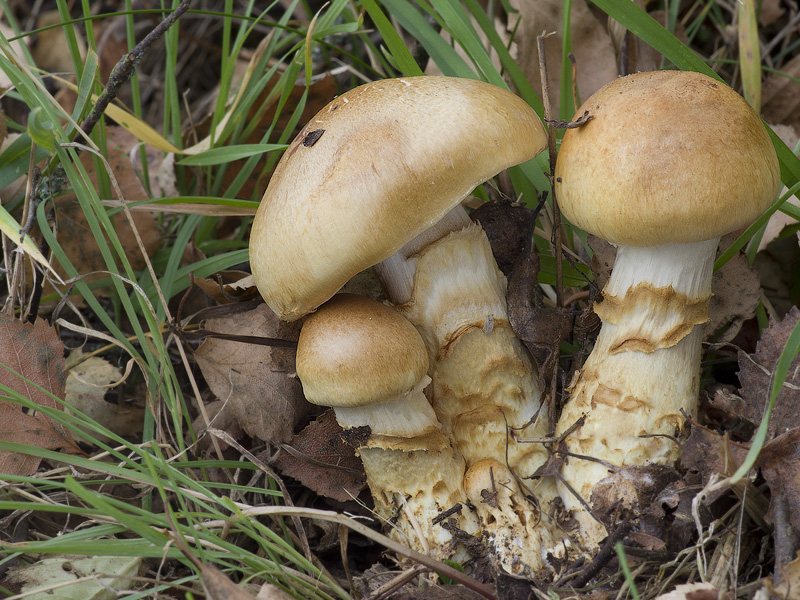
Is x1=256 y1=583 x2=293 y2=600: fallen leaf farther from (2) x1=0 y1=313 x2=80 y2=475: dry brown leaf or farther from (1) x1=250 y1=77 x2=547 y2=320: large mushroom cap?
(2) x1=0 y1=313 x2=80 y2=475: dry brown leaf

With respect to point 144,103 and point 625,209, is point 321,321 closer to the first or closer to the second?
point 625,209

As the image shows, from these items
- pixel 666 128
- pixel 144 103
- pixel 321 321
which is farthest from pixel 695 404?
pixel 144 103

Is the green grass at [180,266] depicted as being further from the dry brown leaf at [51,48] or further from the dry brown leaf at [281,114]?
the dry brown leaf at [51,48]

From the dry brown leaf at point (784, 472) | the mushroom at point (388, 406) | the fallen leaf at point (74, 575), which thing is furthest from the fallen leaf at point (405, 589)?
the dry brown leaf at point (784, 472)

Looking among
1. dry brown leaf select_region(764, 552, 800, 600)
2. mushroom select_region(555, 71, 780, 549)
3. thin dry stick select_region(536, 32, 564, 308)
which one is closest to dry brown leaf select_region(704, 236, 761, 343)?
mushroom select_region(555, 71, 780, 549)

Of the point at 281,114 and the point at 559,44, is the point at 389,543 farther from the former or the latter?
Result: the point at 559,44
